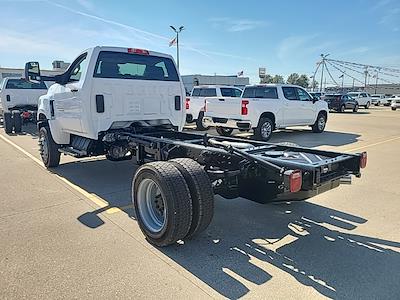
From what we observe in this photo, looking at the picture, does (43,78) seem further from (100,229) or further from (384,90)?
(384,90)

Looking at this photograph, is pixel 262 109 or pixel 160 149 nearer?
pixel 160 149

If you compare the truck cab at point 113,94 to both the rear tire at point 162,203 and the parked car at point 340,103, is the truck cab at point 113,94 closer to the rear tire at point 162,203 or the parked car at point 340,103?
the rear tire at point 162,203

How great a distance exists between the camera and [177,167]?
364 cm

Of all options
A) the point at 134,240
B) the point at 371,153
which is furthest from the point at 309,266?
the point at 371,153

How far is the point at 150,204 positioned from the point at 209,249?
0.89 metres

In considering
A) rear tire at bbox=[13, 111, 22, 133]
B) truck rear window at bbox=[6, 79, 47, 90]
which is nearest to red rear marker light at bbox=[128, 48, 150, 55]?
rear tire at bbox=[13, 111, 22, 133]

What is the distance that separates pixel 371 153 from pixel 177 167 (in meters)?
7.37

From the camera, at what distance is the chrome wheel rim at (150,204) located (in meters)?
3.88

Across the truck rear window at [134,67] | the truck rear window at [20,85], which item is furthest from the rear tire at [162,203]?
the truck rear window at [20,85]

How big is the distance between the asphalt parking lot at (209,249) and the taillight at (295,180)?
77cm

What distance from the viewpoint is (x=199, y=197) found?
3436 mm

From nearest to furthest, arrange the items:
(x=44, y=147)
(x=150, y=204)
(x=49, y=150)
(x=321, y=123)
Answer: (x=150, y=204) < (x=49, y=150) < (x=44, y=147) < (x=321, y=123)

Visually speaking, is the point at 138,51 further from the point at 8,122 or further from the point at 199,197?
the point at 8,122

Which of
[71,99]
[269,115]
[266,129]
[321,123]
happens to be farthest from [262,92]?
[71,99]
